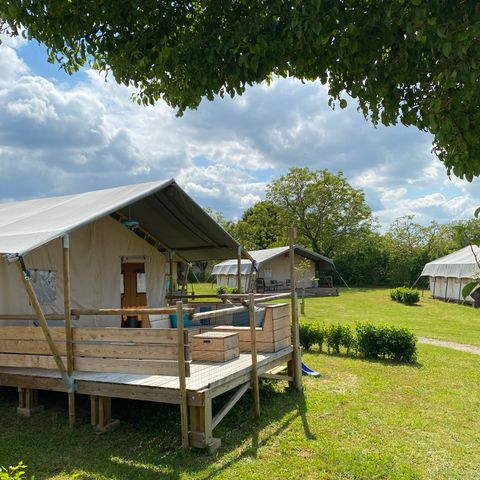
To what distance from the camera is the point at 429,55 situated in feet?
11.7

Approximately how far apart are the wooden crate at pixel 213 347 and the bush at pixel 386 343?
5306 mm

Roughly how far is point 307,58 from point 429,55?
915 millimetres

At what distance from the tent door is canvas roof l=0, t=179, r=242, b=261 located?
935 millimetres

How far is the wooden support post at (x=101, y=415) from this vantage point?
22.5ft

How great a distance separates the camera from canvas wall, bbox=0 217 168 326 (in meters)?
8.84

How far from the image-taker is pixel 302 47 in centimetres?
369

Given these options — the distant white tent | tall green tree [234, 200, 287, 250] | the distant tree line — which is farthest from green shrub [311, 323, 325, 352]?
tall green tree [234, 200, 287, 250]

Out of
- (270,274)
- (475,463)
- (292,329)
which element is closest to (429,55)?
(475,463)

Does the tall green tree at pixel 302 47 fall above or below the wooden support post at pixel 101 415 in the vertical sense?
above

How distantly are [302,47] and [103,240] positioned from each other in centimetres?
818

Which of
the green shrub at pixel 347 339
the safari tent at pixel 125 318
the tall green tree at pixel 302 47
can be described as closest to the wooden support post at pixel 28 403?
the safari tent at pixel 125 318

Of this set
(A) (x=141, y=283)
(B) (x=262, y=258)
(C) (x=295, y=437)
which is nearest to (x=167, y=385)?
(C) (x=295, y=437)

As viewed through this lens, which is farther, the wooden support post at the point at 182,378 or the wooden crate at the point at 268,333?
the wooden crate at the point at 268,333

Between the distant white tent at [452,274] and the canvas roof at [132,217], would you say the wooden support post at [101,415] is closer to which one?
the canvas roof at [132,217]
